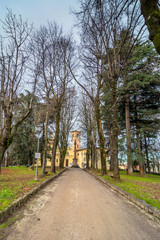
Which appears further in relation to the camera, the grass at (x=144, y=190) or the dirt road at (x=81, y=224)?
the grass at (x=144, y=190)

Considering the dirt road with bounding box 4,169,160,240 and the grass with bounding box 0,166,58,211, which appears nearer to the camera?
the dirt road with bounding box 4,169,160,240

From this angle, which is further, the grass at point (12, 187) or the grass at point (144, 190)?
the grass at point (144, 190)

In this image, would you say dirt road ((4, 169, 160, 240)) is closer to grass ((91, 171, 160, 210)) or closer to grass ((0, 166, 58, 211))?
grass ((0, 166, 58, 211))

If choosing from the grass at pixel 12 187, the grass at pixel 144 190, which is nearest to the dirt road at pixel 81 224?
the grass at pixel 12 187

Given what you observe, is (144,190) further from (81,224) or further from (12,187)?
(12,187)

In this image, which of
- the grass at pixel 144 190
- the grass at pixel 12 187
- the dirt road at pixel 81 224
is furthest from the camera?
the grass at pixel 144 190

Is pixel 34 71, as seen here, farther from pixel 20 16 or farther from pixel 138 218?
pixel 138 218

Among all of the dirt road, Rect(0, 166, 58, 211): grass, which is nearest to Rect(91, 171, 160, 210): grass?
the dirt road

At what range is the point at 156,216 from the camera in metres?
3.76

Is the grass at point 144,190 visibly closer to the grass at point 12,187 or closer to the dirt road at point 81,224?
the dirt road at point 81,224

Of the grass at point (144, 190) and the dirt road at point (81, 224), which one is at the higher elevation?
the dirt road at point (81, 224)

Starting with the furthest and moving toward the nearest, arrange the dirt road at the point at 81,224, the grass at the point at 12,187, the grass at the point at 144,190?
the grass at the point at 144,190
the grass at the point at 12,187
the dirt road at the point at 81,224

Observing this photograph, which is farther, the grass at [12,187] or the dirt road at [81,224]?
the grass at [12,187]

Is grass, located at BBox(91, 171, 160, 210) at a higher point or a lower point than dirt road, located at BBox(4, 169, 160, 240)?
lower
